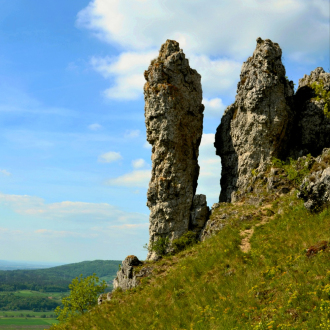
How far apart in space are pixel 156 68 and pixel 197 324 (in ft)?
121

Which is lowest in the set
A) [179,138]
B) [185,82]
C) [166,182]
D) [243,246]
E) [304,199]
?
[243,246]

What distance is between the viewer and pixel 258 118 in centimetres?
4494

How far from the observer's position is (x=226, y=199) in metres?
47.5

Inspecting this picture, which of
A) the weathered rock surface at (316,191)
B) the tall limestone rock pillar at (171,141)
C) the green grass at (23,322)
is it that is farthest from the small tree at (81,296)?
the green grass at (23,322)

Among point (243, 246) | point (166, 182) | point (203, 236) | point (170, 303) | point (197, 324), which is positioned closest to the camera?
point (197, 324)

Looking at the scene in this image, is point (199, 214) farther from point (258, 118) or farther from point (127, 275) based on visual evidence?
point (258, 118)

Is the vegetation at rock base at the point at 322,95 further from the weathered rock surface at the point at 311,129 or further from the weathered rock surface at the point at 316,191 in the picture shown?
the weathered rock surface at the point at 316,191

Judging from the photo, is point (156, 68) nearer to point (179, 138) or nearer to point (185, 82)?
point (185, 82)

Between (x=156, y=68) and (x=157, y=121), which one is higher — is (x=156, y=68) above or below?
above

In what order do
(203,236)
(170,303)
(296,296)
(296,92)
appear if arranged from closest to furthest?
(296,296)
(170,303)
(203,236)
(296,92)

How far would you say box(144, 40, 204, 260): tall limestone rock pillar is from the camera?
4378cm

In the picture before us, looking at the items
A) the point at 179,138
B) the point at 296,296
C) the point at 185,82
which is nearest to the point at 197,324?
the point at 296,296

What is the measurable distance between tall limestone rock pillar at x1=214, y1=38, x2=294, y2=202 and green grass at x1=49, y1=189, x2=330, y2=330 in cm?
1211

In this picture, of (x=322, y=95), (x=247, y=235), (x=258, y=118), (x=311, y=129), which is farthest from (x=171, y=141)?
(x=322, y=95)
